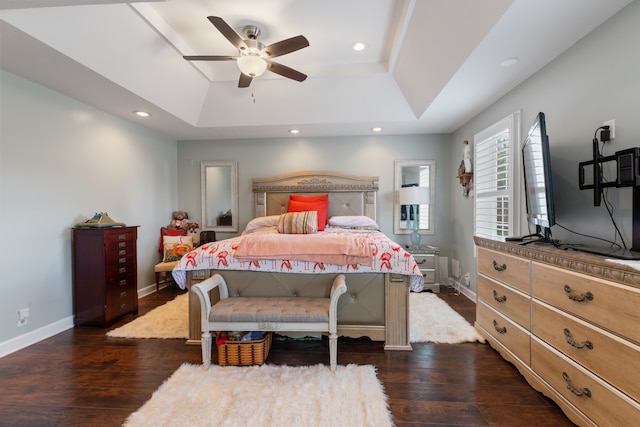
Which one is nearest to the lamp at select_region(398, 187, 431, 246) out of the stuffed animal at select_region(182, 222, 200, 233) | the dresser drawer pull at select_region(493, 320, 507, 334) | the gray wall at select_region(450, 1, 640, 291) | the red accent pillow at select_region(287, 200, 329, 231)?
the red accent pillow at select_region(287, 200, 329, 231)

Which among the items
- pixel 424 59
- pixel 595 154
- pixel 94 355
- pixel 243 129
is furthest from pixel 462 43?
pixel 94 355

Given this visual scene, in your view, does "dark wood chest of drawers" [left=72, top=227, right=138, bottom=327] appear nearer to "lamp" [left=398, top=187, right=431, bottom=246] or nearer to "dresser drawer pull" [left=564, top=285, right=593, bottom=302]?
"lamp" [left=398, top=187, right=431, bottom=246]

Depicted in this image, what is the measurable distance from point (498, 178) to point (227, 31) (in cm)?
316

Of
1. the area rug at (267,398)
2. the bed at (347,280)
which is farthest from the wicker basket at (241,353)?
the bed at (347,280)

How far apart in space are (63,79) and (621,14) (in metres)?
4.40

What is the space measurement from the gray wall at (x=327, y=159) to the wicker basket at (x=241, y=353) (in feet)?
9.12

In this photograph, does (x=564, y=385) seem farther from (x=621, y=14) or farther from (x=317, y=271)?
(x=621, y=14)

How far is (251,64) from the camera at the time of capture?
2.46 meters

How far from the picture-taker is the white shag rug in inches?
103

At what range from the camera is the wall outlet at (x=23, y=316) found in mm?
2430

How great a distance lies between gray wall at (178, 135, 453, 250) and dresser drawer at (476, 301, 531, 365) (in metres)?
2.03

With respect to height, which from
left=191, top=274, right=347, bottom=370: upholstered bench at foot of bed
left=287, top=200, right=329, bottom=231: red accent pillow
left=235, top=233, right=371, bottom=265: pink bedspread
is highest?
left=287, top=200, right=329, bottom=231: red accent pillow

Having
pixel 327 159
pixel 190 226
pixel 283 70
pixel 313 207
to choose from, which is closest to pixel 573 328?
pixel 283 70

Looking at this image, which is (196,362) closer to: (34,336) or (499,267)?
(34,336)
